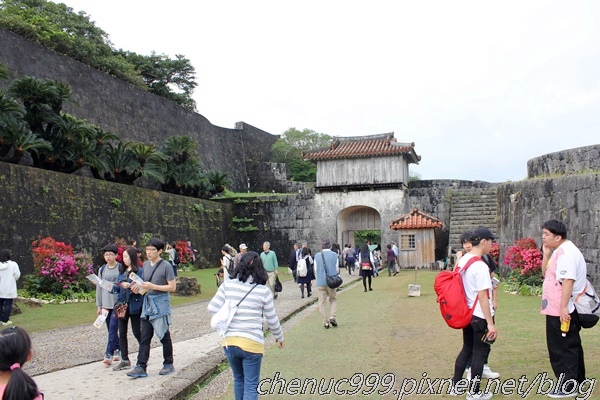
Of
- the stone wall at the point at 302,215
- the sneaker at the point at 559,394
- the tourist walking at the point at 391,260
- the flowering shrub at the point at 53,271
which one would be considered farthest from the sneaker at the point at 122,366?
the stone wall at the point at 302,215

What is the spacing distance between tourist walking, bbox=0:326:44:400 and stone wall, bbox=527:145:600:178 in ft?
38.9

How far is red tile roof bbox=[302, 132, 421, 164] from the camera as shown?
2627 cm

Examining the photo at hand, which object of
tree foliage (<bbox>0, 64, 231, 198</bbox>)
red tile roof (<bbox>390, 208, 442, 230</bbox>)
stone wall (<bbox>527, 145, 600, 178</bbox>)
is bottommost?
red tile roof (<bbox>390, 208, 442, 230</bbox>)

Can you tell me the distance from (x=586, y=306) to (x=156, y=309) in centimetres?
429

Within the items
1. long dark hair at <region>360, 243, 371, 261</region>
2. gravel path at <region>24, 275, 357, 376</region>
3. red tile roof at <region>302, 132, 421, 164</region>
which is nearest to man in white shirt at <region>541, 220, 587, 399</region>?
gravel path at <region>24, 275, 357, 376</region>

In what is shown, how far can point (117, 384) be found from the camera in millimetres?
5613

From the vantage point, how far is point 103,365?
21.5 feet

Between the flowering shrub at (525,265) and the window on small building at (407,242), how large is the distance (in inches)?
388

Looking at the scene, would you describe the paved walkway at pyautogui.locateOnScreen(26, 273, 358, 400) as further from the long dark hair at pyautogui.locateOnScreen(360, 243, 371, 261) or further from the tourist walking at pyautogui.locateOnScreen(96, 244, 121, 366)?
the long dark hair at pyautogui.locateOnScreen(360, 243, 371, 261)

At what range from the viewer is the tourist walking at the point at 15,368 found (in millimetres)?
2562

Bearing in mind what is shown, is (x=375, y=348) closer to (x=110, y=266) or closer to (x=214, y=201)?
(x=110, y=266)

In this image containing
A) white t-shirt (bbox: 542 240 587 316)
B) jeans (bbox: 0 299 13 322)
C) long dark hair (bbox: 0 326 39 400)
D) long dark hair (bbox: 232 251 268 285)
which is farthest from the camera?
jeans (bbox: 0 299 13 322)

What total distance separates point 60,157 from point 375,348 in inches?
520

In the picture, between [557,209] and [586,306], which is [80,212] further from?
[586,306]
